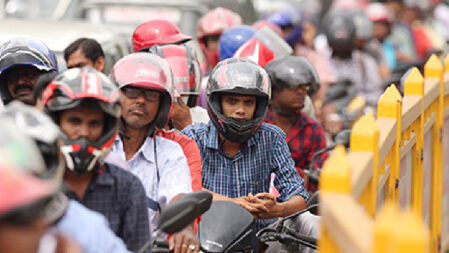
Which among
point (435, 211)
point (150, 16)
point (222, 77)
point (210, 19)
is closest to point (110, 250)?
point (222, 77)

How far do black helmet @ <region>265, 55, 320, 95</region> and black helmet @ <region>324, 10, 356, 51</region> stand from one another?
7135mm

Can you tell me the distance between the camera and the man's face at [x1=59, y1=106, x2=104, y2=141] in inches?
197

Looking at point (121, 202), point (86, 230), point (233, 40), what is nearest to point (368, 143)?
point (121, 202)

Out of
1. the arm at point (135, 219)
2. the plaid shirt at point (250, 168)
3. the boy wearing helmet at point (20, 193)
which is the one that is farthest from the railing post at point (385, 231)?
the plaid shirt at point (250, 168)

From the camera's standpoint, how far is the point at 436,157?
28.6ft

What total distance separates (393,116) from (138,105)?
159cm

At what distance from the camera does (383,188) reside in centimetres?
645

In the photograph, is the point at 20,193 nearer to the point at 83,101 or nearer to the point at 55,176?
the point at 55,176

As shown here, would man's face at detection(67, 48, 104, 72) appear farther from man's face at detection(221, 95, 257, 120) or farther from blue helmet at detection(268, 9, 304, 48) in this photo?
blue helmet at detection(268, 9, 304, 48)

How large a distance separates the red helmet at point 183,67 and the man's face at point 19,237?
191 inches

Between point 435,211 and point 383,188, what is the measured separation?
8.21ft

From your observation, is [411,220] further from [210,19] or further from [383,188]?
[210,19]

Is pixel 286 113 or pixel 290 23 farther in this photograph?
pixel 290 23

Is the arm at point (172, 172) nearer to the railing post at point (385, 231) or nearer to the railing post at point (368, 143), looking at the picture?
the railing post at point (368, 143)
